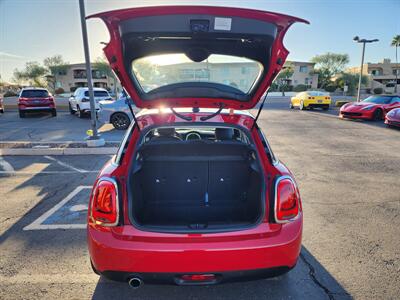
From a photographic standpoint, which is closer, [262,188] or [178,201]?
[262,188]

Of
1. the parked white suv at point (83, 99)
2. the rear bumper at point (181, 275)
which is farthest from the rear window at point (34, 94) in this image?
the rear bumper at point (181, 275)

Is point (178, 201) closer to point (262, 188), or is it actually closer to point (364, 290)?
point (262, 188)

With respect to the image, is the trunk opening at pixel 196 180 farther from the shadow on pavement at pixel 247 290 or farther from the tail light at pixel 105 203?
the shadow on pavement at pixel 247 290

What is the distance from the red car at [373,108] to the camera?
1362 centimetres

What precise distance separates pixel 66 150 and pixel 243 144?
19.7 feet

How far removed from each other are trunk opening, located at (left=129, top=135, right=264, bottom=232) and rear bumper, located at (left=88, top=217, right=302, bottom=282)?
446 millimetres

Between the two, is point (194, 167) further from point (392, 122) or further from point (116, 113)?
point (392, 122)

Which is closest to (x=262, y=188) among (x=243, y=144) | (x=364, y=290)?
(x=243, y=144)

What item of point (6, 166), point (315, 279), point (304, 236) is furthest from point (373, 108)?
point (6, 166)

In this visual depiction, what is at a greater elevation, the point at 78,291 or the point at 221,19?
the point at 221,19

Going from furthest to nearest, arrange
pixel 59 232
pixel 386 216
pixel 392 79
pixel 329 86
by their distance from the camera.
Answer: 1. pixel 392 79
2. pixel 329 86
3. pixel 386 216
4. pixel 59 232

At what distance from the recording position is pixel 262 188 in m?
2.17

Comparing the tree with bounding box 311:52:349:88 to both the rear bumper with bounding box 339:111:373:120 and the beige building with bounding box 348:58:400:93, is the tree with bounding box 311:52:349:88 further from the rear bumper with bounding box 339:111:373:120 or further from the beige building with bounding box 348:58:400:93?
the rear bumper with bounding box 339:111:373:120

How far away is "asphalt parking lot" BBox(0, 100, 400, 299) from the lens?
7.58 feet
